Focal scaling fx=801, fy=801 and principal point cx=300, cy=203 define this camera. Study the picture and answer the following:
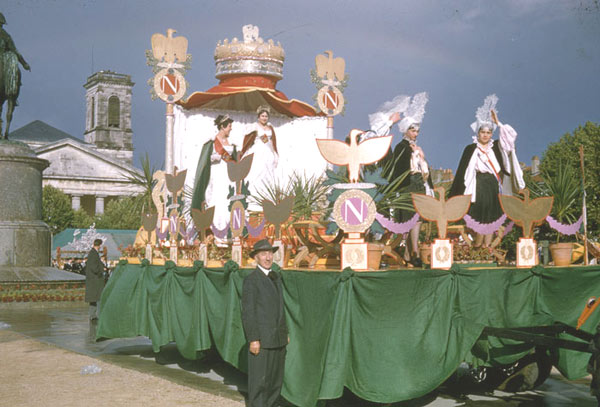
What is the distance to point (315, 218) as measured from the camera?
1173 centimetres

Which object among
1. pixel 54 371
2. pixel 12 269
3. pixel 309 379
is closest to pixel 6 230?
pixel 12 269

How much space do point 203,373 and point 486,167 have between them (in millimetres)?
5084

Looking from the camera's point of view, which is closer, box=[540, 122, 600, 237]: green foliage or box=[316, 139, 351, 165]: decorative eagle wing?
box=[316, 139, 351, 165]: decorative eagle wing

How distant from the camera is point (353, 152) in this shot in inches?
353

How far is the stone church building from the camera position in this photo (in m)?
103

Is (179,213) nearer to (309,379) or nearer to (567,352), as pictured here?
(309,379)

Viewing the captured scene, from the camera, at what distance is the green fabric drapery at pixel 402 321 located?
836cm

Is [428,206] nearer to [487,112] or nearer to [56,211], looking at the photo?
[487,112]

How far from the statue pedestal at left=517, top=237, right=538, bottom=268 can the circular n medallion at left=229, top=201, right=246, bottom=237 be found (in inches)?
138

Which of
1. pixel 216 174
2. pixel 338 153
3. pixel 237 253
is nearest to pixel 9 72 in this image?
pixel 216 174

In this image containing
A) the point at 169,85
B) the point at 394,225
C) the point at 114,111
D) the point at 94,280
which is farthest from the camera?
the point at 114,111

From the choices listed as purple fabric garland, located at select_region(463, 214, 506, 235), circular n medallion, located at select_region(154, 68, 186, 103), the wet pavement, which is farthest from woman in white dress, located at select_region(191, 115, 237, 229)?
purple fabric garland, located at select_region(463, 214, 506, 235)

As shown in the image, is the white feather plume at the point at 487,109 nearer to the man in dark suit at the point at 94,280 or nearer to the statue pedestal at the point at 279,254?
the statue pedestal at the point at 279,254

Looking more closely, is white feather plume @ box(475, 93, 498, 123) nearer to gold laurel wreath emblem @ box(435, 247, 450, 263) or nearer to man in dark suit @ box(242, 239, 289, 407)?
gold laurel wreath emblem @ box(435, 247, 450, 263)
